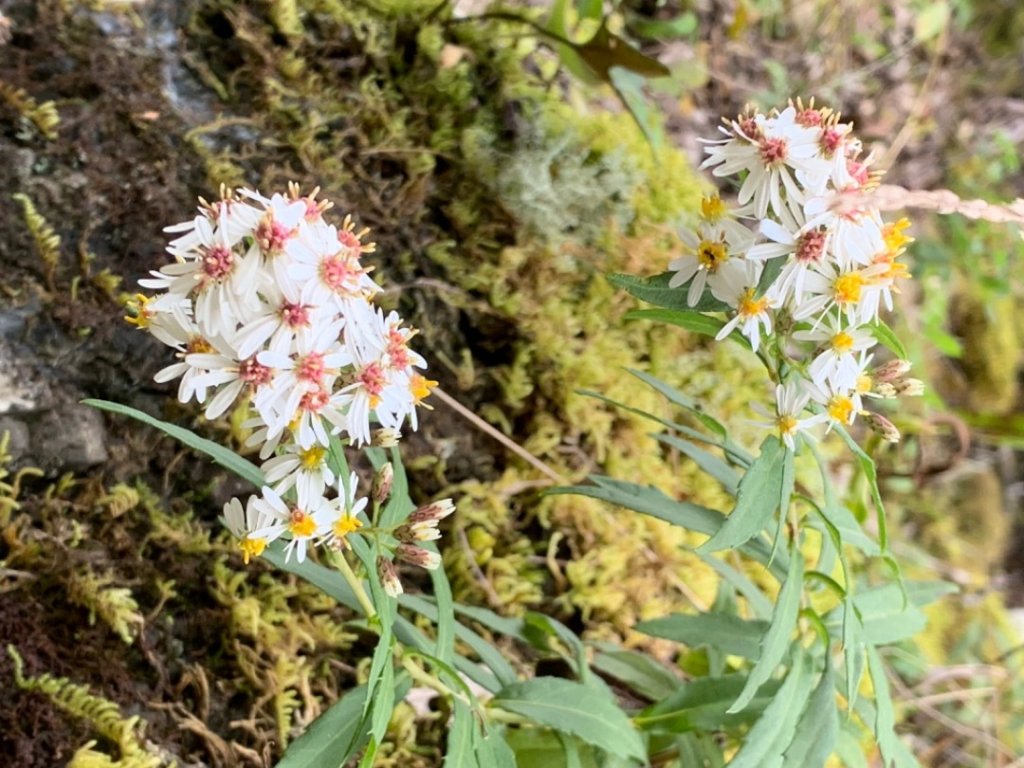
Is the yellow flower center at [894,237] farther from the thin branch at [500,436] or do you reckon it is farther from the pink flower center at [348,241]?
the thin branch at [500,436]

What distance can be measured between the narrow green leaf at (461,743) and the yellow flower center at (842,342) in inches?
26.5

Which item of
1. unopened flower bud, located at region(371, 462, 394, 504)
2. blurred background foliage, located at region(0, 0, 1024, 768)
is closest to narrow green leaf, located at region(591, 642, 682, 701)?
blurred background foliage, located at region(0, 0, 1024, 768)

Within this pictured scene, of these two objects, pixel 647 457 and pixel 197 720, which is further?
pixel 647 457

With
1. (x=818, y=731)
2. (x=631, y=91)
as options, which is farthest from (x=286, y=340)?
(x=631, y=91)

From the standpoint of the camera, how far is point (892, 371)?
111cm

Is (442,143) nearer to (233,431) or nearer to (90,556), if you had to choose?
(233,431)

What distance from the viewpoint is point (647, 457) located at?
184 centimetres

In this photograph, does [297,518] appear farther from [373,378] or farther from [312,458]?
[373,378]

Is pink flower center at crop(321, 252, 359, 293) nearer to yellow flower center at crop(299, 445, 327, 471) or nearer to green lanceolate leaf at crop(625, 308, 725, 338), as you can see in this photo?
yellow flower center at crop(299, 445, 327, 471)

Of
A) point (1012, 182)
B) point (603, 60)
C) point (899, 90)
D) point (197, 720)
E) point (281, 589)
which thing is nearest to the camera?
point (197, 720)

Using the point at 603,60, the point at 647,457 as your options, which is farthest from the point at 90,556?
the point at 603,60

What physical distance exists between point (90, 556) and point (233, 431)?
296 millimetres

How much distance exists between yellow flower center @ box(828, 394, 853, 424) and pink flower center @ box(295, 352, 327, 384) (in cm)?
63

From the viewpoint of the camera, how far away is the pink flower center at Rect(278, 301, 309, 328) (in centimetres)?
88
